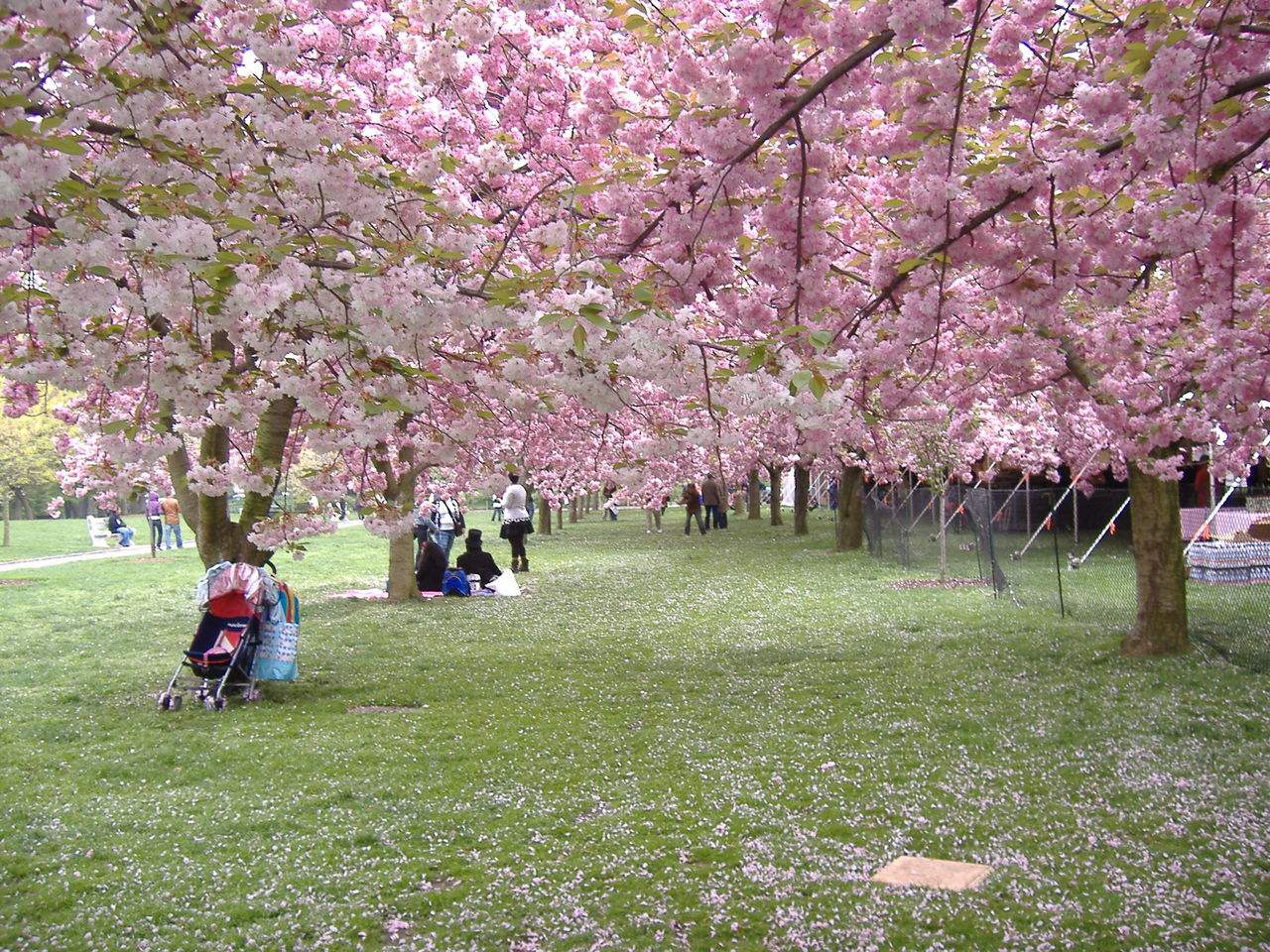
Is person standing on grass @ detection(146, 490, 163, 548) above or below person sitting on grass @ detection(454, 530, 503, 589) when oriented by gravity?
above

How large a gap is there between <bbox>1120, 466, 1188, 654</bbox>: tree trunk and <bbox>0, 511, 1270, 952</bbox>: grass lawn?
0.95 feet

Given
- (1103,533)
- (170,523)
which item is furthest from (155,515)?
(1103,533)

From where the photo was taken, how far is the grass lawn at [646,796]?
4.03 metres

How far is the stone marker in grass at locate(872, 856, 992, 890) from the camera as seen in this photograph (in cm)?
430

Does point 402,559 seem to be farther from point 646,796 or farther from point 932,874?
point 932,874

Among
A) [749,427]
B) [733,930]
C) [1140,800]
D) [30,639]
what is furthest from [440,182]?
[749,427]

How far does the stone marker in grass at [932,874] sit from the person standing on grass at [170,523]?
89.8ft

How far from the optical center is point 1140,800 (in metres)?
5.36

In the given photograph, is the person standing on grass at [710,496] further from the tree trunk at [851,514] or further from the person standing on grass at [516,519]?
the person standing on grass at [516,519]

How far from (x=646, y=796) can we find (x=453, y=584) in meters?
10.8

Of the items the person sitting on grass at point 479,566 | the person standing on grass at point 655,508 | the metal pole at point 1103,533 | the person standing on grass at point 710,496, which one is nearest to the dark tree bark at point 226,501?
the person sitting on grass at point 479,566

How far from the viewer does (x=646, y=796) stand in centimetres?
562

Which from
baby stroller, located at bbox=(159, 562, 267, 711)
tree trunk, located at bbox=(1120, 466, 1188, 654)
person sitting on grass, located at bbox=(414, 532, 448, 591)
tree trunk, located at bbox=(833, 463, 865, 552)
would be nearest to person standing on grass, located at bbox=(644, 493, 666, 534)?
tree trunk, located at bbox=(833, 463, 865, 552)

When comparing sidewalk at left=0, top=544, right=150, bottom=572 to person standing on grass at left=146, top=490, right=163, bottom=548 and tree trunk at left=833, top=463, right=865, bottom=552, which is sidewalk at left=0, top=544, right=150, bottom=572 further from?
tree trunk at left=833, top=463, right=865, bottom=552
